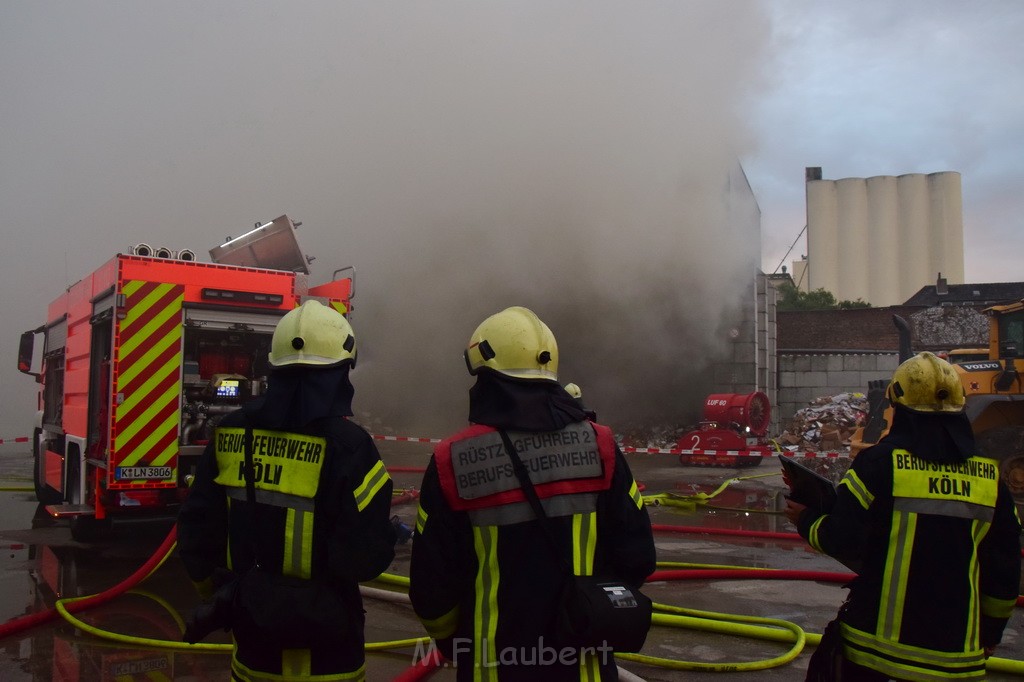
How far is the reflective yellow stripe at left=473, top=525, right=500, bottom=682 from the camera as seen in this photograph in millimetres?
1724

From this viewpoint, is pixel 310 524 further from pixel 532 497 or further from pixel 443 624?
pixel 532 497

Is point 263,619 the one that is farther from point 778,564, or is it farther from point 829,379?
point 829,379

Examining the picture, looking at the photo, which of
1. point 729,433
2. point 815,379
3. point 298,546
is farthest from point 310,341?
point 815,379

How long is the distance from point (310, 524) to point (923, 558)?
165 centimetres

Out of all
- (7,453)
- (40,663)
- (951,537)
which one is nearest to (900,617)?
(951,537)

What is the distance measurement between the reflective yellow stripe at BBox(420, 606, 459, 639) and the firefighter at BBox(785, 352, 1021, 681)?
43.2 inches

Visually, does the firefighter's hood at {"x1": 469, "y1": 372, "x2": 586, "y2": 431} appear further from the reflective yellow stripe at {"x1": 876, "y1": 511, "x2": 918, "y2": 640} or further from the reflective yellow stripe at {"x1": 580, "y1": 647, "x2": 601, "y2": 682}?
the reflective yellow stripe at {"x1": 876, "y1": 511, "x2": 918, "y2": 640}

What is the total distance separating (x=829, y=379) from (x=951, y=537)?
14504 mm

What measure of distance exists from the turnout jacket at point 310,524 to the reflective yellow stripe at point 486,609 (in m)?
0.30

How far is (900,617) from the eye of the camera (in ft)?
7.06

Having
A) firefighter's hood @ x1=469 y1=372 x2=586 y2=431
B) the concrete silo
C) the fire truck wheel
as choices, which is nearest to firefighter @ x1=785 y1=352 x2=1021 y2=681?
firefighter's hood @ x1=469 y1=372 x2=586 y2=431

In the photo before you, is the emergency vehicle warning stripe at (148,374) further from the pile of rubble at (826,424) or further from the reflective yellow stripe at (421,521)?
the pile of rubble at (826,424)

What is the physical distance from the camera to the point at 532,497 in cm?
172

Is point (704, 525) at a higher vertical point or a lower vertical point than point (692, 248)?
lower
